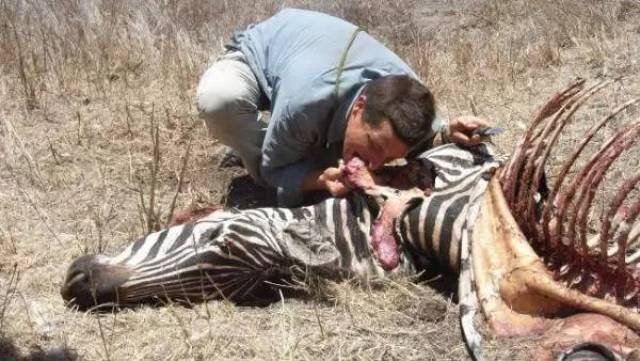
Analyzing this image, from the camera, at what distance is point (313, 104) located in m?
3.20

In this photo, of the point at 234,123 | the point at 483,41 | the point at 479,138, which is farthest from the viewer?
the point at 483,41

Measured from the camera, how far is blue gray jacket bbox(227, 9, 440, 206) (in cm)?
322

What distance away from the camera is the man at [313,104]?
3.03 metres

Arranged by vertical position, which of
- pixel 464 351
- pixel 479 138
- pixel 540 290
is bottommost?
pixel 464 351

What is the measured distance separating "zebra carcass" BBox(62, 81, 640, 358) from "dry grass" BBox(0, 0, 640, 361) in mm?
95

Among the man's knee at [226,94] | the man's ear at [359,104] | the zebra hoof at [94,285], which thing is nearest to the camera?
the zebra hoof at [94,285]

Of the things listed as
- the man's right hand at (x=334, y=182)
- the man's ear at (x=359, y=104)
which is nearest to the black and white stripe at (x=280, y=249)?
the man's right hand at (x=334, y=182)

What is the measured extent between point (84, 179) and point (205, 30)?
143 inches

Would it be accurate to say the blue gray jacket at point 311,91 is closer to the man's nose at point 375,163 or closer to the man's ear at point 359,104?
the man's ear at point 359,104

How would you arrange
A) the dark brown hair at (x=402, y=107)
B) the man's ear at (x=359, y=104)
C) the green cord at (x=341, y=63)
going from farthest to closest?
the green cord at (x=341, y=63) < the man's ear at (x=359, y=104) < the dark brown hair at (x=402, y=107)

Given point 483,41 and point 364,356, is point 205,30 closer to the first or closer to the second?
point 483,41

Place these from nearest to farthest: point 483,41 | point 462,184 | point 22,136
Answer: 1. point 462,184
2. point 22,136
3. point 483,41

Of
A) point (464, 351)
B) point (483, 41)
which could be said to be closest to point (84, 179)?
point (464, 351)

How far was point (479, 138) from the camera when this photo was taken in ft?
10.6
